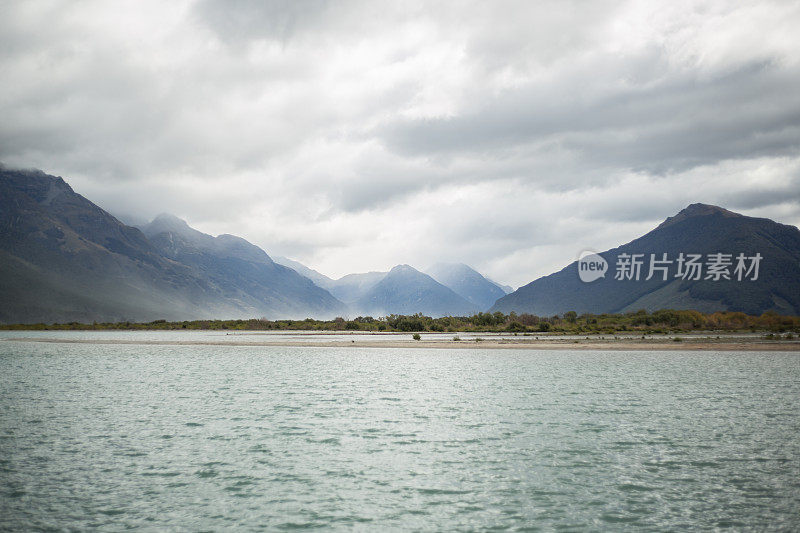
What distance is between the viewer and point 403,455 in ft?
63.3

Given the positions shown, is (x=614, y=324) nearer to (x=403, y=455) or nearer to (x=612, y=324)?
(x=612, y=324)

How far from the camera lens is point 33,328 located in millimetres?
194000

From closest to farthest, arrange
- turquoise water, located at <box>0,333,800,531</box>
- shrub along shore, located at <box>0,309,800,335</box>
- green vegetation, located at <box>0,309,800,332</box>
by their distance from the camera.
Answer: turquoise water, located at <box>0,333,800,531</box>
green vegetation, located at <box>0,309,800,332</box>
shrub along shore, located at <box>0,309,800,335</box>

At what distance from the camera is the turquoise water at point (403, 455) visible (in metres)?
13.3

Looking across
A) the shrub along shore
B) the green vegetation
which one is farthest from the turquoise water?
the shrub along shore

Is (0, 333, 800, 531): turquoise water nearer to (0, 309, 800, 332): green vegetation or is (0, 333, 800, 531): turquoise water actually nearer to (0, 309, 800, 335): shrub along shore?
(0, 309, 800, 332): green vegetation

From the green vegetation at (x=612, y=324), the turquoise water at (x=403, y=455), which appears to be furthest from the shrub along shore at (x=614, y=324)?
the turquoise water at (x=403, y=455)

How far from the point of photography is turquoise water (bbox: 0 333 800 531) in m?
13.3

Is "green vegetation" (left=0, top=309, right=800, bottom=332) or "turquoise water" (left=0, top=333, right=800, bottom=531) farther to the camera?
"green vegetation" (left=0, top=309, right=800, bottom=332)

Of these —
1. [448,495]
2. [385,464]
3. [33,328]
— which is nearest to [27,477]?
[385,464]

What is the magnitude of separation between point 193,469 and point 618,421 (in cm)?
1928

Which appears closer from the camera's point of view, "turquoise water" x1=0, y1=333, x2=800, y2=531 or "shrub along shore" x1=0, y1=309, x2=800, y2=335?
"turquoise water" x1=0, y1=333, x2=800, y2=531

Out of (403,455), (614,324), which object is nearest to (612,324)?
(614,324)

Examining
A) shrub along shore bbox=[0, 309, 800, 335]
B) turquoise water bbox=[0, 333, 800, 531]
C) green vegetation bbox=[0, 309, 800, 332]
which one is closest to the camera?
turquoise water bbox=[0, 333, 800, 531]
